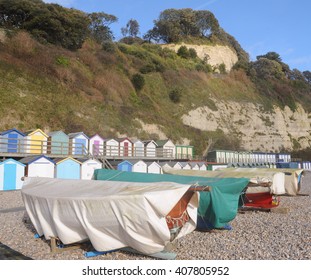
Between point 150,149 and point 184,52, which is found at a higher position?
point 184,52

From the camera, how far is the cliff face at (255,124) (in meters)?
57.7

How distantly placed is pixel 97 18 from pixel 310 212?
197 feet

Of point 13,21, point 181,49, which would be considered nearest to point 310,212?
point 13,21

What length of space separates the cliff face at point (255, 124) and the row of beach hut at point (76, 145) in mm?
16460

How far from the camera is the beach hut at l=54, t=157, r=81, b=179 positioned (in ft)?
78.5

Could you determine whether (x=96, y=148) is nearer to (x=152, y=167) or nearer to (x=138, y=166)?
(x=138, y=166)

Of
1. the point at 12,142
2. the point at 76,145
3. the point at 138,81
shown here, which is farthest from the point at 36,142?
the point at 138,81

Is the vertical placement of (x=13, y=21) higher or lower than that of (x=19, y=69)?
higher

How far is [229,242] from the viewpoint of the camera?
947 cm

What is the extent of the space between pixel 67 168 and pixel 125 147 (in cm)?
1242

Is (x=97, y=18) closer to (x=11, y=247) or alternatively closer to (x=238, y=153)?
(x=238, y=153)

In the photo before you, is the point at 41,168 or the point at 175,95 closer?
the point at 41,168

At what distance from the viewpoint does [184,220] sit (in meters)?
9.55

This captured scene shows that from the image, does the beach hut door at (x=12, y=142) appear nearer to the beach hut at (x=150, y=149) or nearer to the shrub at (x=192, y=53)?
the beach hut at (x=150, y=149)
